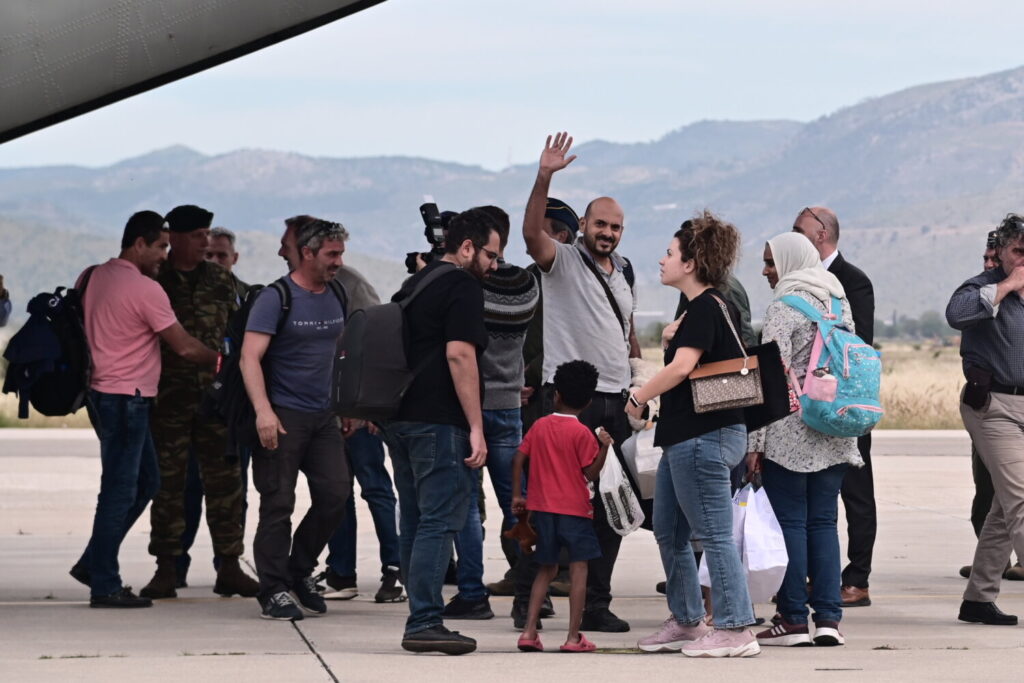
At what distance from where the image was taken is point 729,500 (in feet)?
24.3

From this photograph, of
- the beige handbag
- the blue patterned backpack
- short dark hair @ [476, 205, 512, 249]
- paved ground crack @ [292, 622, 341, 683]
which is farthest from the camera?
short dark hair @ [476, 205, 512, 249]

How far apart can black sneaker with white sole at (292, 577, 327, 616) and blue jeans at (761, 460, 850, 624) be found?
8.46 ft

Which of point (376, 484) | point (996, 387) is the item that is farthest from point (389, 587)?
point (996, 387)

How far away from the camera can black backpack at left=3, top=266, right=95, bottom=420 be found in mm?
8914

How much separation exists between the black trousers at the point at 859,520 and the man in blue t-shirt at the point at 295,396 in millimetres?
2951

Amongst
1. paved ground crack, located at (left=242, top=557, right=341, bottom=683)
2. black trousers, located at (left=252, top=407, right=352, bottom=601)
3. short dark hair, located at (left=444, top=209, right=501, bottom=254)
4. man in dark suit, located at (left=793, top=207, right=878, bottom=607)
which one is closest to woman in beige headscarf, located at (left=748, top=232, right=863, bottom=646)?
man in dark suit, located at (left=793, top=207, right=878, bottom=607)

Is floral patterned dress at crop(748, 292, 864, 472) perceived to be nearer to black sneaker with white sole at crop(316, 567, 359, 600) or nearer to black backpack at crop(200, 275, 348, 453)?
black backpack at crop(200, 275, 348, 453)

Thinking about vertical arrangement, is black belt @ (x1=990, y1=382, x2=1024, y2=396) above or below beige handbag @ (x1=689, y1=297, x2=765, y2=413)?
below

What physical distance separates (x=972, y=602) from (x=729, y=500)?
6.77 feet

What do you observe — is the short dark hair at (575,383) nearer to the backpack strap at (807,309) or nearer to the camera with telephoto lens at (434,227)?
the backpack strap at (807,309)

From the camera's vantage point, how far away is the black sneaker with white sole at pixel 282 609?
8578 millimetres

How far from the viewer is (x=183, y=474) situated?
957 centimetres

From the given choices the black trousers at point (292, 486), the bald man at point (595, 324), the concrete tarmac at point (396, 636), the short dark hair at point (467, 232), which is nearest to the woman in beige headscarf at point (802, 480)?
the concrete tarmac at point (396, 636)

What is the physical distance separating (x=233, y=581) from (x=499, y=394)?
85.8 inches
